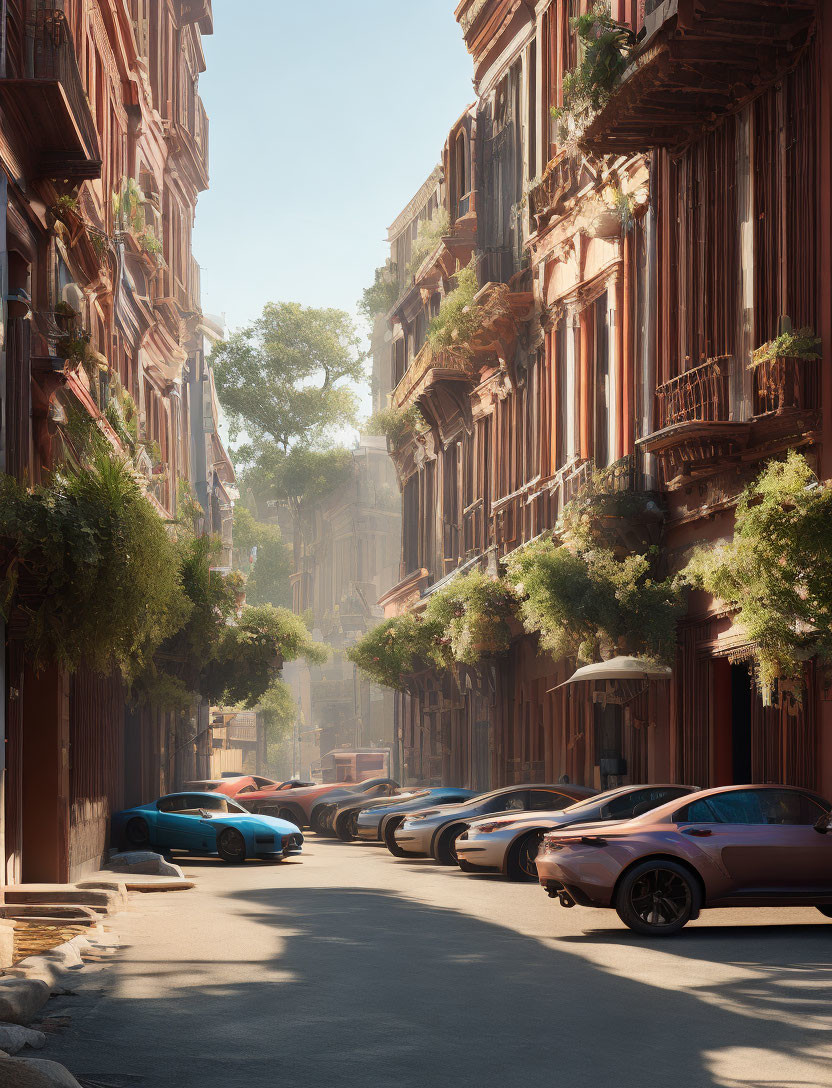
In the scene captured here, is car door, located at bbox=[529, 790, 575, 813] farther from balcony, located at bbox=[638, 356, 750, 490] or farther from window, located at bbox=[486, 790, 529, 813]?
balcony, located at bbox=[638, 356, 750, 490]

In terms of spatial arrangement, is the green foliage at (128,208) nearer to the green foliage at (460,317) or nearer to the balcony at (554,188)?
the green foliage at (460,317)

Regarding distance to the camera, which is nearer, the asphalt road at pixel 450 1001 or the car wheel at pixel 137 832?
the asphalt road at pixel 450 1001

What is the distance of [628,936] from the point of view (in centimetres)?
1505

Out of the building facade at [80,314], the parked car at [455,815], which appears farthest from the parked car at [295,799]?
the parked car at [455,815]

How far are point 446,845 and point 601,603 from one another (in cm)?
489

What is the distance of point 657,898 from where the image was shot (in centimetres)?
1502

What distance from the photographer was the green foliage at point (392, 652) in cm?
4178

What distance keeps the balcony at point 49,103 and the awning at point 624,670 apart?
32.8 ft

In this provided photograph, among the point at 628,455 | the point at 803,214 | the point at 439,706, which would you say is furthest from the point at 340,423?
the point at 803,214

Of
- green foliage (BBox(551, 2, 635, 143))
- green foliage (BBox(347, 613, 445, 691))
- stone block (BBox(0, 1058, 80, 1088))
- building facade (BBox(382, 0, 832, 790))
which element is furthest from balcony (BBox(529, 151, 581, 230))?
stone block (BBox(0, 1058, 80, 1088))

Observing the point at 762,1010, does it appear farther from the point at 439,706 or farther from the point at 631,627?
the point at 439,706

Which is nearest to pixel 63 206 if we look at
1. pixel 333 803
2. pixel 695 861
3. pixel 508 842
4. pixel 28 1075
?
pixel 508 842

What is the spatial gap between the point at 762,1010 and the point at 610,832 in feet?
16.2

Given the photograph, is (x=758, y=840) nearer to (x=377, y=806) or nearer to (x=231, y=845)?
(x=231, y=845)
